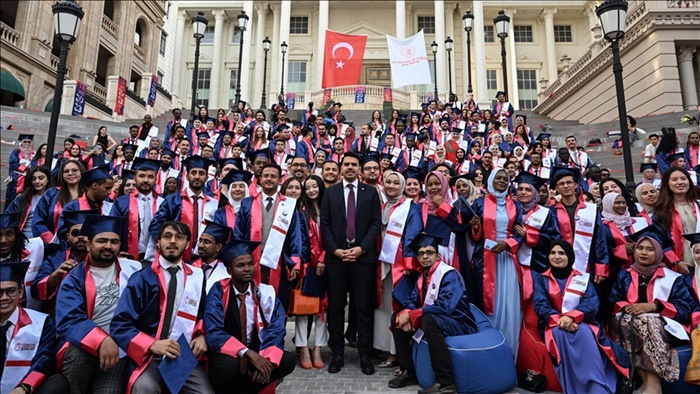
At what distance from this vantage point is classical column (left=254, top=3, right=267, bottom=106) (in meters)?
34.8

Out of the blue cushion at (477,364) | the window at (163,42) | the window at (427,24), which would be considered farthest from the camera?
the window at (163,42)

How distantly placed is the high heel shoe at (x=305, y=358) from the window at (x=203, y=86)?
34917 millimetres

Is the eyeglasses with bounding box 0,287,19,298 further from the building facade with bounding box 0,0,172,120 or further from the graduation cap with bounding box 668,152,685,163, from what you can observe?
the building facade with bounding box 0,0,172,120

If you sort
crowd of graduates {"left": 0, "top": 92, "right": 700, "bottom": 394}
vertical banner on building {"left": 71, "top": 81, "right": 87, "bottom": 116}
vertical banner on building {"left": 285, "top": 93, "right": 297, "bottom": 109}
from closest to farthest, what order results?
crowd of graduates {"left": 0, "top": 92, "right": 700, "bottom": 394} → vertical banner on building {"left": 71, "top": 81, "right": 87, "bottom": 116} → vertical banner on building {"left": 285, "top": 93, "right": 297, "bottom": 109}

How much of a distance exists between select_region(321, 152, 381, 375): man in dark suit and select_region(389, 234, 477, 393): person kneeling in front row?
40 cm

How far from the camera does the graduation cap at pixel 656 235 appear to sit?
431cm

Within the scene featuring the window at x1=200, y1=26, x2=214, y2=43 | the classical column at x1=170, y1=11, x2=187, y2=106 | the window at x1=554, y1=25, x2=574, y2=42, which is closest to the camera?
the window at x1=554, y1=25, x2=574, y2=42

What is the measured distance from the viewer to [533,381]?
4156mm

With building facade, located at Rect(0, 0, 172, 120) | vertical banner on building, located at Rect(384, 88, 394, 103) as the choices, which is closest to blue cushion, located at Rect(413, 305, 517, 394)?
building facade, located at Rect(0, 0, 172, 120)

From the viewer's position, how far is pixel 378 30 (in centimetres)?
3494

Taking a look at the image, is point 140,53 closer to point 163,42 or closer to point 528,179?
point 163,42

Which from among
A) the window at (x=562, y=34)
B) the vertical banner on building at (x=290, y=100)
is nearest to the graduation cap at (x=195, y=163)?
the vertical banner on building at (x=290, y=100)

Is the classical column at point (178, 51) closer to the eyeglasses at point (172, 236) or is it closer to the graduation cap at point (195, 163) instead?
the graduation cap at point (195, 163)

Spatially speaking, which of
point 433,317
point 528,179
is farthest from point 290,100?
point 433,317
